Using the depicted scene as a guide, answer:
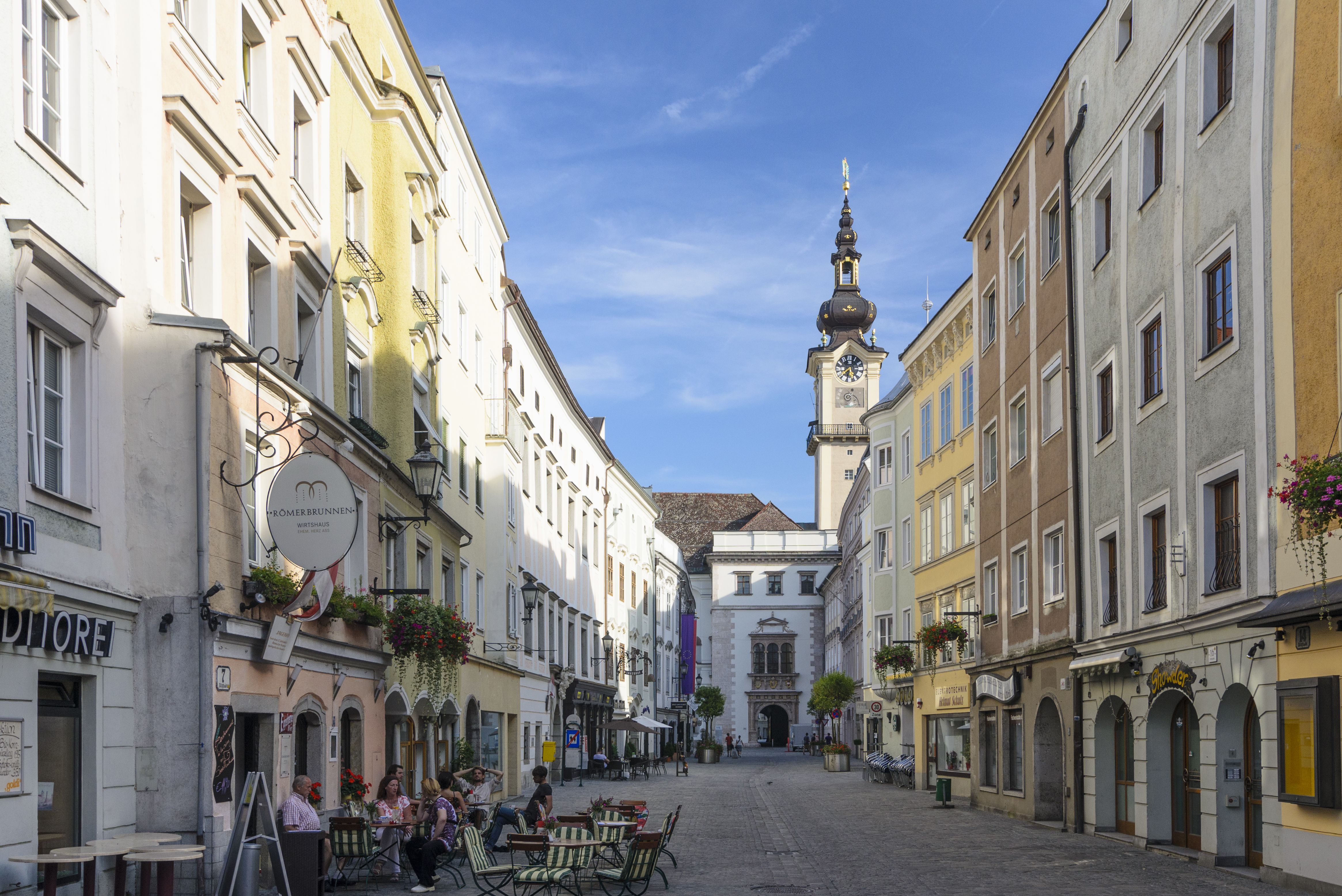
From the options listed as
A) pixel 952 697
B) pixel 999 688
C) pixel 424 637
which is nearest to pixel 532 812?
pixel 424 637

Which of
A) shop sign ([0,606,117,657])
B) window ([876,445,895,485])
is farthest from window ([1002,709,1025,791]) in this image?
shop sign ([0,606,117,657])

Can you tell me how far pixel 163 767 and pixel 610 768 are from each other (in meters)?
37.1

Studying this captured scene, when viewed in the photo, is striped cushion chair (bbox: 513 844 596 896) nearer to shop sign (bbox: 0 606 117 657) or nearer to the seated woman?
the seated woman

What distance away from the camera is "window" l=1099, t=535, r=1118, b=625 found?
22.9 meters

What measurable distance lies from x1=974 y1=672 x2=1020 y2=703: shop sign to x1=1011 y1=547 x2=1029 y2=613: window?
1.44 metres

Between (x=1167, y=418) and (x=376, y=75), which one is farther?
(x=376, y=75)

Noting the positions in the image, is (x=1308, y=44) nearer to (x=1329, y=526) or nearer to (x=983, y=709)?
(x=1329, y=526)

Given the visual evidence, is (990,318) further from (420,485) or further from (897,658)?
(420,485)

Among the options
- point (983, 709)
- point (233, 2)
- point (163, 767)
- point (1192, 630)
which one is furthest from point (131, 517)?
point (983, 709)

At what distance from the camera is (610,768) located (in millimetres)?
49875

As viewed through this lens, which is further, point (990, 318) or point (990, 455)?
point (990, 318)

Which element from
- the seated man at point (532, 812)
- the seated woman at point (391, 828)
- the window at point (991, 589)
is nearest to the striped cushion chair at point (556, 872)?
the seated woman at point (391, 828)

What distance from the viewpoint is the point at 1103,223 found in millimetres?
24297

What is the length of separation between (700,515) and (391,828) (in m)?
106
